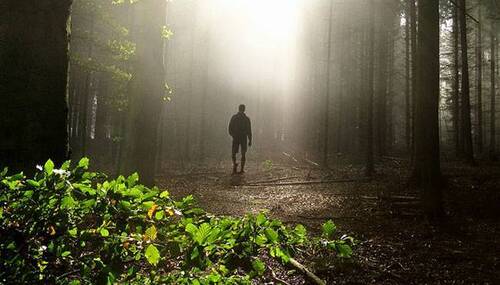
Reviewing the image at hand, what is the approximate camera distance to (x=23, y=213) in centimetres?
133

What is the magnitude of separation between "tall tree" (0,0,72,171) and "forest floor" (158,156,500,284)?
Result: 96.8 inches

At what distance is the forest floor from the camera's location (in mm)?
3662

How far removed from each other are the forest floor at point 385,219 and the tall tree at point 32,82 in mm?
2459

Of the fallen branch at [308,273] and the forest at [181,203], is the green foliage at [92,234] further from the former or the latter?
the fallen branch at [308,273]

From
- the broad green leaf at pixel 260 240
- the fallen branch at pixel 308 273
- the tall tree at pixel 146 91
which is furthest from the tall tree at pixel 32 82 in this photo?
the tall tree at pixel 146 91

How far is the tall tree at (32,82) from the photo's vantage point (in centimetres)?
209

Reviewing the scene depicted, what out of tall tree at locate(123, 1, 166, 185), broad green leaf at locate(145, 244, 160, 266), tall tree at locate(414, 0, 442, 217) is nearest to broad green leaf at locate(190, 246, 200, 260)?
broad green leaf at locate(145, 244, 160, 266)

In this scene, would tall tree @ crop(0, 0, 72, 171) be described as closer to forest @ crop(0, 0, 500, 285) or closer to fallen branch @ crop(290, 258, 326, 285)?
forest @ crop(0, 0, 500, 285)

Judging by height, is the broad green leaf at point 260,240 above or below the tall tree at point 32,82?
below

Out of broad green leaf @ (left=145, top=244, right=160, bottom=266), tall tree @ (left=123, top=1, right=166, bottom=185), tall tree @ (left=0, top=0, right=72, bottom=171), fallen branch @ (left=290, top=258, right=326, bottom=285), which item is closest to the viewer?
broad green leaf @ (left=145, top=244, right=160, bottom=266)

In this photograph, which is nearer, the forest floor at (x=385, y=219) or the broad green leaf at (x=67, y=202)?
the broad green leaf at (x=67, y=202)

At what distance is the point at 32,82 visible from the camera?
2.15m

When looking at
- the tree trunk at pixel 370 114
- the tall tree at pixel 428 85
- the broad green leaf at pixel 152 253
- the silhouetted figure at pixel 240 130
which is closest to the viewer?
the broad green leaf at pixel 152 253

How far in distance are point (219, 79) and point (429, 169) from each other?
3091cm
